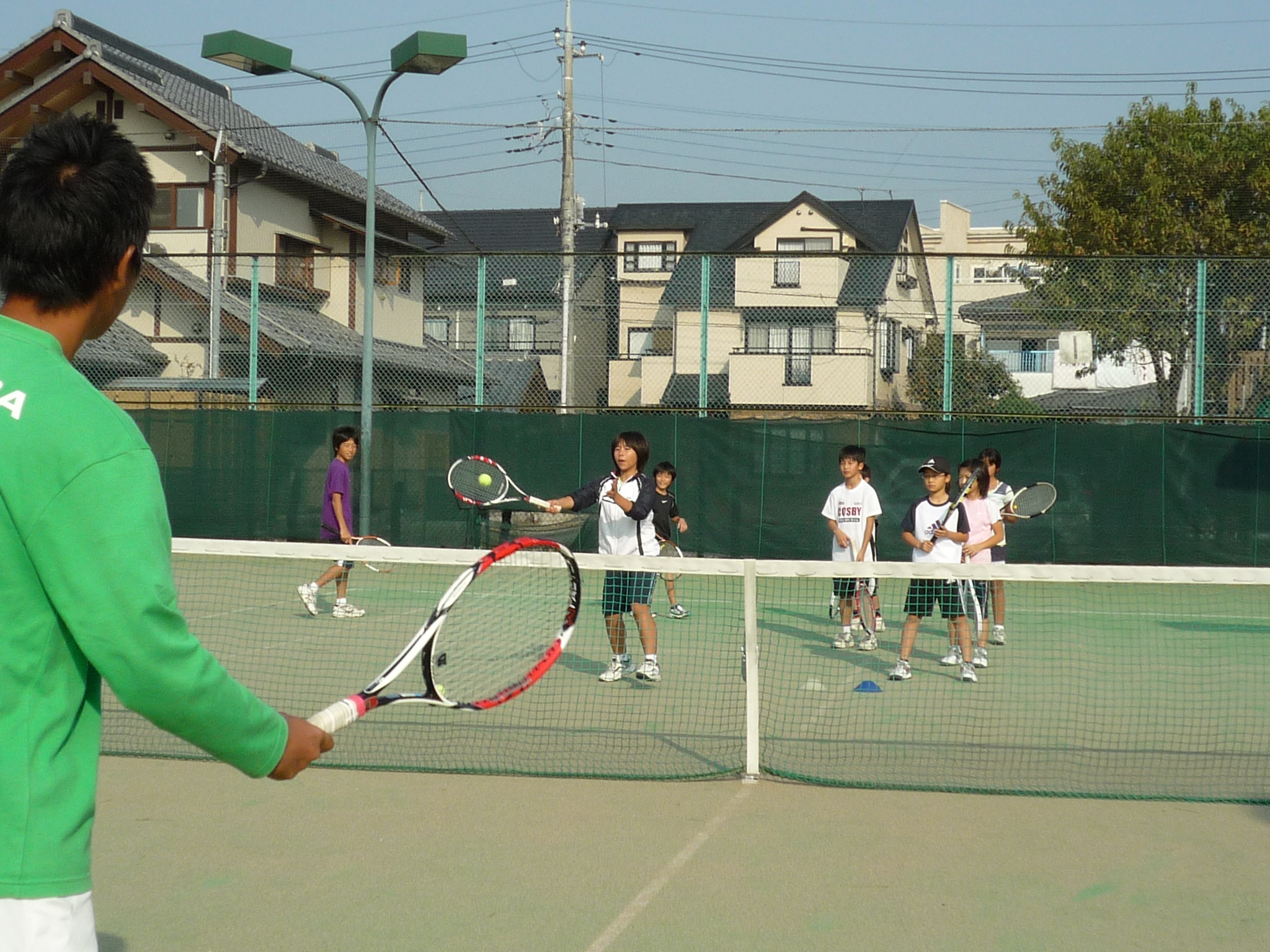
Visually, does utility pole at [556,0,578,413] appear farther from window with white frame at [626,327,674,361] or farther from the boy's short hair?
the boy's short hair

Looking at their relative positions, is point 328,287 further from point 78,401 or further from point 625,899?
point 78,401

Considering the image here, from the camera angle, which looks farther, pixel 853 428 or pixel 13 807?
pixel 853 428

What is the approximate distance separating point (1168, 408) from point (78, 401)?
48.7ft

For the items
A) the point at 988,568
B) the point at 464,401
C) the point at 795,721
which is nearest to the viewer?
the point at 988,568

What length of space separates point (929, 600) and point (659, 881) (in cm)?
450

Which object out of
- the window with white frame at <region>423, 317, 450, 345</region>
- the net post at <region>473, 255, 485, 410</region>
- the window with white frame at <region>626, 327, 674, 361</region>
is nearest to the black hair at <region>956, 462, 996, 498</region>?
the net post at <region>473, 255, 485, 410</region>

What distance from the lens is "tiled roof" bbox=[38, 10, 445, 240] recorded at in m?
24.7

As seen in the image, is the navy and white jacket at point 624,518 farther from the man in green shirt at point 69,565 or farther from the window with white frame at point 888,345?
the window with white frame at point 888,345

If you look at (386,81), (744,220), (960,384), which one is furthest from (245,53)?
(744,220)

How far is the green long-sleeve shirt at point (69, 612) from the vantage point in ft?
5.21

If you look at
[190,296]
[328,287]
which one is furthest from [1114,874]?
[190,296]

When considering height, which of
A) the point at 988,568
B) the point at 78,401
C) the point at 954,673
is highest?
the point at 78,401

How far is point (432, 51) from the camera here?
43.8 feet

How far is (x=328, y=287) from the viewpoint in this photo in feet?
60.6
